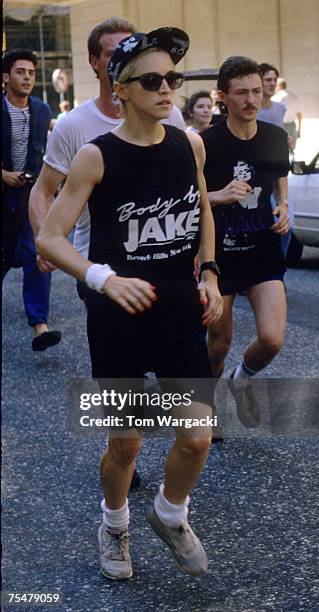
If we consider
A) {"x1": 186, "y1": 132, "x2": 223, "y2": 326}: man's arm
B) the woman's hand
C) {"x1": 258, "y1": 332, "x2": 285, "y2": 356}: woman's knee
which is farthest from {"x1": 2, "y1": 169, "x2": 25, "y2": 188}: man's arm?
the woman's hand

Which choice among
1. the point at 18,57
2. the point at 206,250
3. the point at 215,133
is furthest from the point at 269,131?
the point at 18,57

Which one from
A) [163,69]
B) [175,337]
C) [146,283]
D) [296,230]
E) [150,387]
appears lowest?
[296,230]

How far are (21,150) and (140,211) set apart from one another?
3681mm

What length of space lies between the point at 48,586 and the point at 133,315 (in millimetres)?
778

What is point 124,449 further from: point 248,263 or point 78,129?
point 248,263

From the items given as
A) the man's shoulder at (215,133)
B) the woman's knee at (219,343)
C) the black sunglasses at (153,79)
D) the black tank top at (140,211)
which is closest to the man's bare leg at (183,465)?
the black tank top at (140,211)

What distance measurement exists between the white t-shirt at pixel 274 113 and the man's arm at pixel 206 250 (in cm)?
239

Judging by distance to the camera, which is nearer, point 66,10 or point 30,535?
point 30,535

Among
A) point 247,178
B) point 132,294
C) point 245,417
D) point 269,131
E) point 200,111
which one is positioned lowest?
point 245,417

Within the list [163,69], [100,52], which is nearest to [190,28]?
[100,52]

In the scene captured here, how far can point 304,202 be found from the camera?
29.5 feet

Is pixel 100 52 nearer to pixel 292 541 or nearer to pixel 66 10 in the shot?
pixel 292 541

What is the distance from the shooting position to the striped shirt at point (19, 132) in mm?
6403

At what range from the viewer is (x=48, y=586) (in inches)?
124
